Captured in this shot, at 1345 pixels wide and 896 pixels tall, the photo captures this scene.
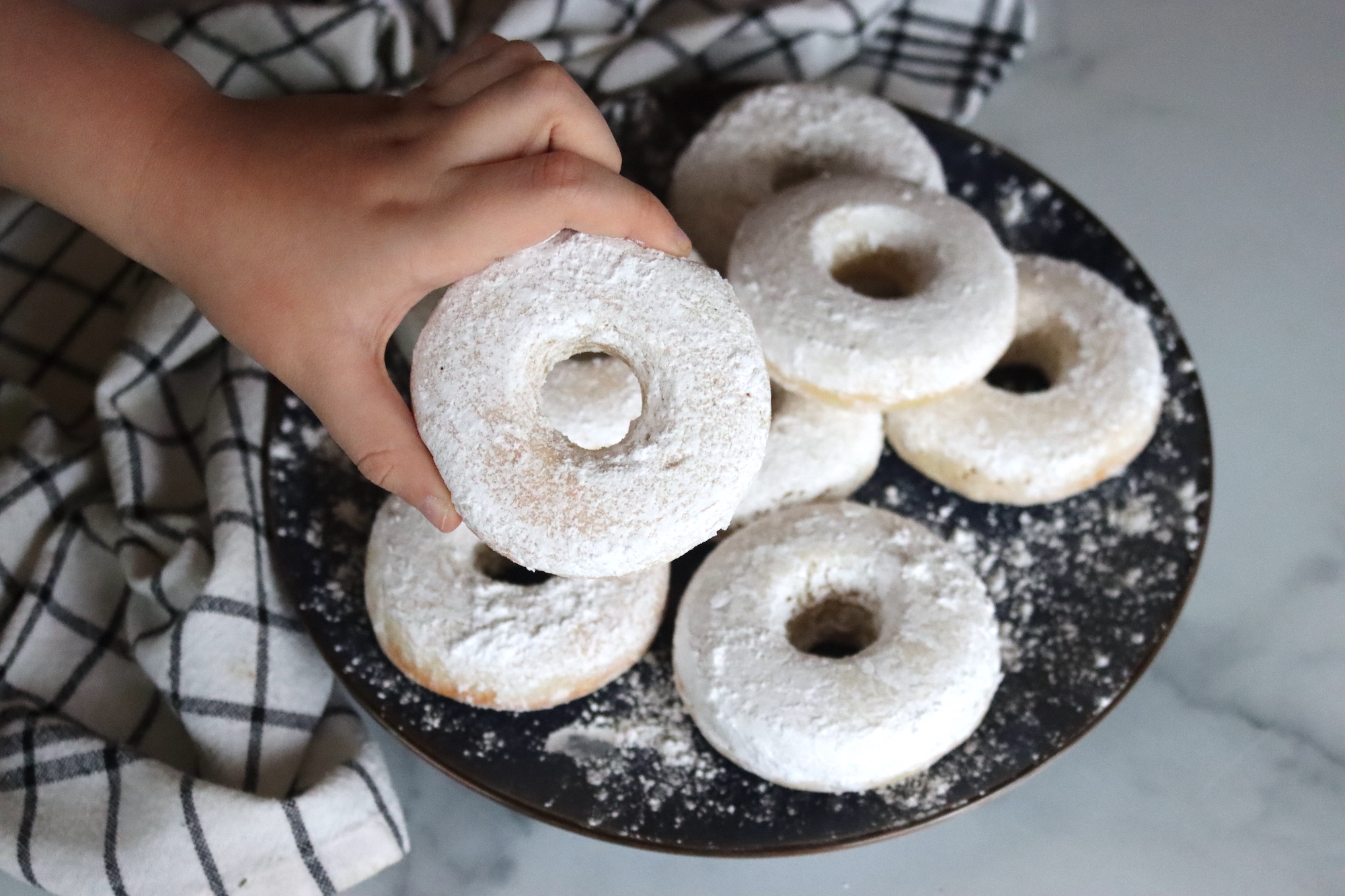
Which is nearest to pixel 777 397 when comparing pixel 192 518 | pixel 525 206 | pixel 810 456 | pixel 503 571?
pixel 810 456

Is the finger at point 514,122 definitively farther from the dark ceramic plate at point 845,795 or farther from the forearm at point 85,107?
the dark ceramic plate at point 845,795

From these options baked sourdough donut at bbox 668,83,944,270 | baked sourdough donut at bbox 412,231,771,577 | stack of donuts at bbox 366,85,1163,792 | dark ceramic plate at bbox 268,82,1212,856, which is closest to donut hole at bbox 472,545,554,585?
stack of donuts at bbox 366,85,1163,792

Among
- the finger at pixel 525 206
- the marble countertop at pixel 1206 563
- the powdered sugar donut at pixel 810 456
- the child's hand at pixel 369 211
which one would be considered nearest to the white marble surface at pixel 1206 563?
the marble countertop at pixel 1206 563

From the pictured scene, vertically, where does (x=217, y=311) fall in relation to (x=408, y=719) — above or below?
above

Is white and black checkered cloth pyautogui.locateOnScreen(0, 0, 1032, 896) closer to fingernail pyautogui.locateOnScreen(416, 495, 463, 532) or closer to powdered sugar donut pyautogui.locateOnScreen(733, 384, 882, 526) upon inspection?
fingernail pyautogui.locateOnScreen(416, 495, 463, 532)

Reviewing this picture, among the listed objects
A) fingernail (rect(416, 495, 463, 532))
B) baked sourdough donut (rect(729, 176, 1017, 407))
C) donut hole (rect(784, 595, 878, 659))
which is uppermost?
baked sourdough donut (rect(729, 176, 1017, 407))

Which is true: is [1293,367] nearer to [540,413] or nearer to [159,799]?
[540,413]

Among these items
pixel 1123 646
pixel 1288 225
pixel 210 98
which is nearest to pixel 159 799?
pixel 210 98
